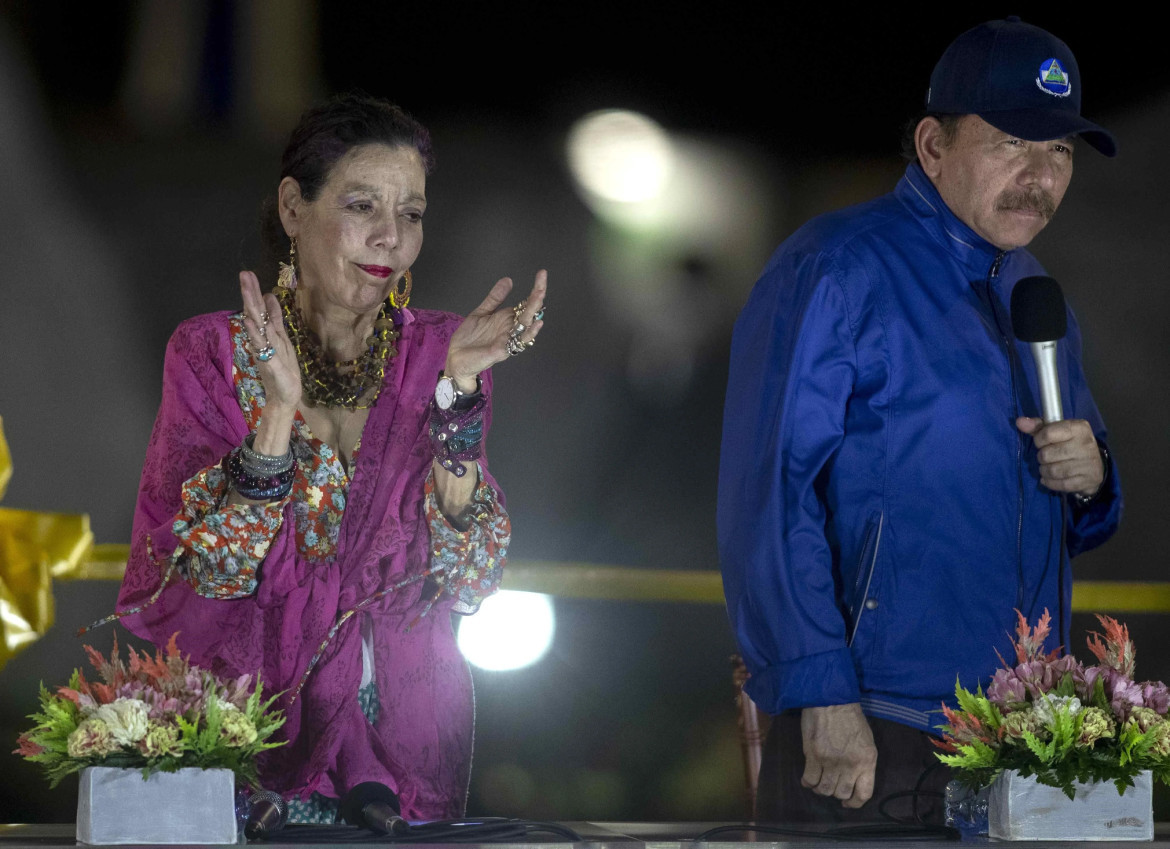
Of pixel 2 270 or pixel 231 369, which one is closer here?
pixel 231 369

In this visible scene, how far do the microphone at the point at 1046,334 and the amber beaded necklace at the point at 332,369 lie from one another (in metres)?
0.95

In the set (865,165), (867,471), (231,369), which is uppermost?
(865,165)

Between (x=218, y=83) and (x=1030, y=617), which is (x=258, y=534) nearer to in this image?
(x=1030, y=617)

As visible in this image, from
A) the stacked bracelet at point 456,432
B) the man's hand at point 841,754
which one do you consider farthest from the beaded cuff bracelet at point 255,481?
the man's hand at point 841,754

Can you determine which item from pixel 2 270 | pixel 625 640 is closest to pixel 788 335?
pixel 625 640

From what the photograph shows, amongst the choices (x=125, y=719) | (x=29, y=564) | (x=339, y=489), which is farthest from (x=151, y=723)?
(x=29, y=564)

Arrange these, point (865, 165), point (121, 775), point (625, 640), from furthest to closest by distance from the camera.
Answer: point (865, 165)
point (625, 640)
point (121, 775)

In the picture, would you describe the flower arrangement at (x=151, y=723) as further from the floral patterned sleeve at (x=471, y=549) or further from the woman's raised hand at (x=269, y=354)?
the floral patterned sleeve at (x=471, y=549)

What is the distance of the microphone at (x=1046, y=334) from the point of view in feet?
6.67

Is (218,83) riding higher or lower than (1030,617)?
higher

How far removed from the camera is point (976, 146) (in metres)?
2.25

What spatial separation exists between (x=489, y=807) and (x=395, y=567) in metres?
1.86

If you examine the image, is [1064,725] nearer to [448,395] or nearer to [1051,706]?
[1051,706]

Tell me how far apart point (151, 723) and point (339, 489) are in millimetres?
700
